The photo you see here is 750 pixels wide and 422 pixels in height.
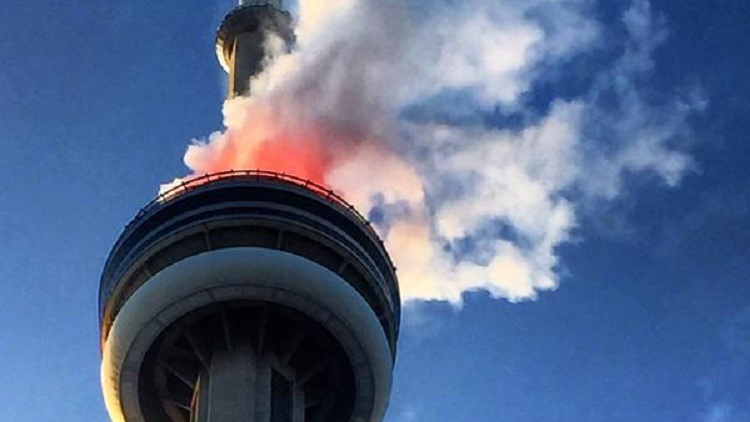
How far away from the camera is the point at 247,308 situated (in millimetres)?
65375

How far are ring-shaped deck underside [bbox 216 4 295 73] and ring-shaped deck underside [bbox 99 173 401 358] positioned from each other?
2164cm

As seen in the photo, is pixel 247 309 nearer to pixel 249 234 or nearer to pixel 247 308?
pixel 247 308

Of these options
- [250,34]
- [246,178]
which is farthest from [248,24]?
[246,178]

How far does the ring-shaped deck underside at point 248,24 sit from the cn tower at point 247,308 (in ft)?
69.3

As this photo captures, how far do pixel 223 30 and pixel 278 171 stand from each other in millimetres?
19416

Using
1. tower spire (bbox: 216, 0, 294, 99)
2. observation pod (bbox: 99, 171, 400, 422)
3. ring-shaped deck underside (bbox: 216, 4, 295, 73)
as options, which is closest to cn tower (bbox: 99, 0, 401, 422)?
observation pod (bbox: 99, 171, 400, 422)

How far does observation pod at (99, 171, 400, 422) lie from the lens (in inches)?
2498

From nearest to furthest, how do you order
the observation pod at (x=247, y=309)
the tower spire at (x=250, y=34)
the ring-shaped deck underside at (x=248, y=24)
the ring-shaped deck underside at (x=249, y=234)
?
the observation pod at (x=247, y=309), the ring-shaped deck underside at (x=249, y=234), the tower spire at (x=250, y=34), the ring-shaped deck underside at (x=248, y=24)

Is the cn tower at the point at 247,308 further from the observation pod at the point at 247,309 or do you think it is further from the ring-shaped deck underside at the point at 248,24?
the ring-shaped deck underside at the point at 248,24

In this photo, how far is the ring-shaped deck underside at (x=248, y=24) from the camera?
8775 cm

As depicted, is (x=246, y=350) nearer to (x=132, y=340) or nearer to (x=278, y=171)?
(x=132, y=340)

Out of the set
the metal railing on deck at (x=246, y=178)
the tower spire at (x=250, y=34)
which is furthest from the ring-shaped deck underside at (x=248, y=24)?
the metal railing on deck at (x=246, y=178)

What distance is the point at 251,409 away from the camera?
62.3 metres

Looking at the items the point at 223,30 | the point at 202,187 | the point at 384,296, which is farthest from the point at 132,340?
the point at 223,30
